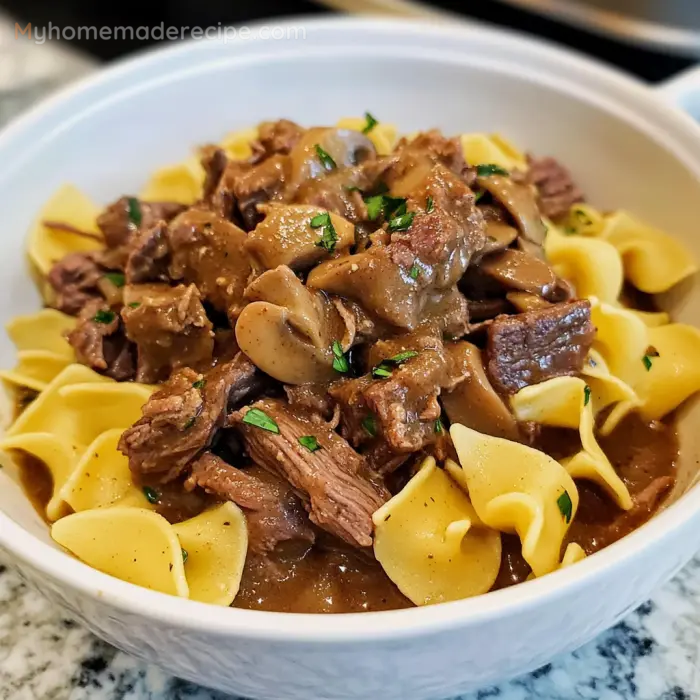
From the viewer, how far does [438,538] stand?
2.81 metres

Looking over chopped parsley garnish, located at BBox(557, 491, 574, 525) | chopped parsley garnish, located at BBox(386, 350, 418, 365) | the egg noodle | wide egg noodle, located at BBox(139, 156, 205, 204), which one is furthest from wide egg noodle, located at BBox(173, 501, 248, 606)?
wide egg noodle, located at BBox(139, 156, 205, 204)

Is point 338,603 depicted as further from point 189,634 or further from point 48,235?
point 48,235

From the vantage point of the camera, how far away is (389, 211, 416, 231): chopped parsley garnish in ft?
9.72

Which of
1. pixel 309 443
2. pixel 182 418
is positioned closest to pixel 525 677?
pixel 309 443

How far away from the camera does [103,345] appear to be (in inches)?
135

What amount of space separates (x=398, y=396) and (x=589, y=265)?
4.74 ft

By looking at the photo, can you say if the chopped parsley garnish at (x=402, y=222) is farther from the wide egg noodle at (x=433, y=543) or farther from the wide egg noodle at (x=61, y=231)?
the wide egg noodle at (x=61, y=231)

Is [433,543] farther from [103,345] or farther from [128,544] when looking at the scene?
[103,345]

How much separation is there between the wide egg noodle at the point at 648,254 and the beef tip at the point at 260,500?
206cm

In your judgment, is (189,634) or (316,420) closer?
(189,634)

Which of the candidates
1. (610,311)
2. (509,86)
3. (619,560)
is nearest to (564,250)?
(610,311)

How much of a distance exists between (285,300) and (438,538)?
1011 mm

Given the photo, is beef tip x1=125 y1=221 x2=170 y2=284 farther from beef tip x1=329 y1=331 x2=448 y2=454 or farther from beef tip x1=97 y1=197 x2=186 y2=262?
beef tip x1=329 y1=331 x2=448 y2=454

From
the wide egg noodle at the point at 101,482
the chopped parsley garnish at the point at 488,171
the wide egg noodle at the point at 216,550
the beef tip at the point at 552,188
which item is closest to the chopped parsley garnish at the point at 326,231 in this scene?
the chopped parsley garnish at the point at 488,171
